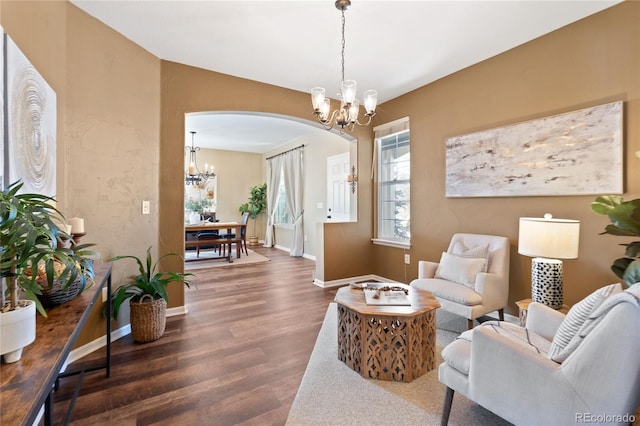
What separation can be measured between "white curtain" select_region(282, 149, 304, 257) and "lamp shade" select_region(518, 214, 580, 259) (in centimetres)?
506

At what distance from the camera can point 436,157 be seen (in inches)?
147

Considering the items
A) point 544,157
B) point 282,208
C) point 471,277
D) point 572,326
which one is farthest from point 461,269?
point 282,208

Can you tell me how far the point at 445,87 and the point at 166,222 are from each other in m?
3.65

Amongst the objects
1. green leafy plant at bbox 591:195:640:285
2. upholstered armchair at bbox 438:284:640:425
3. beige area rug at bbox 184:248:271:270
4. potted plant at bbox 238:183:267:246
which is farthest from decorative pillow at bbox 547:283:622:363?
potted plant at bbox 238:183:267:246

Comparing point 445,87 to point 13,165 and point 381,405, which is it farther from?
point 13,165

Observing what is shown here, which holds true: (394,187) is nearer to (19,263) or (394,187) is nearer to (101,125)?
(101,125)

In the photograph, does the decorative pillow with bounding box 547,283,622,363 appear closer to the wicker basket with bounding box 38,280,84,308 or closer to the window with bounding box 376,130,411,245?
the wicker basket with bounding box 38,280,84,308

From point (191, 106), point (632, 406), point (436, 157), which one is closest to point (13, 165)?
point (191, 106)

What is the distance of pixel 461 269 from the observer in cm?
292

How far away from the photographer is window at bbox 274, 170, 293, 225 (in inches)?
306

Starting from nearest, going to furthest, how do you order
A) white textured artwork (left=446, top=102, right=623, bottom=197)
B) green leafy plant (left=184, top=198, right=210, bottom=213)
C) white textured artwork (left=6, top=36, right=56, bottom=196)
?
1. white textured artwork (left=6, top=36, right=56, bottom=196)
2. white textured artwork (left=446, top=102, right=623, bottom=197)
3. green leafy plant (left=184, top=198, right=210, bottom=213)

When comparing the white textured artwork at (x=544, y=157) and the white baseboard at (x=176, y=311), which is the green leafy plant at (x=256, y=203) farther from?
the white textured artwork at (x=544, y=157)

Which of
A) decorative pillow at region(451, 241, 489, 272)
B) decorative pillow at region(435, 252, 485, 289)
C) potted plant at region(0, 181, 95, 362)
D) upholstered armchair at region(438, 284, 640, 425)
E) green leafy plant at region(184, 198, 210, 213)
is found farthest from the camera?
green leafy plant at region(184, 198, 210, 213)

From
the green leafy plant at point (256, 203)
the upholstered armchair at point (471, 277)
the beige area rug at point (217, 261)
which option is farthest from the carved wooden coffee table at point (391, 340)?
the green leafy plant at point (256, 203)
